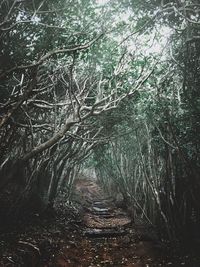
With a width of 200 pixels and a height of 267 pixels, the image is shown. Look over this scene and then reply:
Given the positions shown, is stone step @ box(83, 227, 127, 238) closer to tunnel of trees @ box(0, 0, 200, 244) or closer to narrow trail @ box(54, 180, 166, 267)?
narrow trail @ box(54, 180, 166, 267)

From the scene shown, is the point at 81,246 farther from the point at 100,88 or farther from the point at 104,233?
the point at 100,88

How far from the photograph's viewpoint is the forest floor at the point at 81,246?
7580 mm

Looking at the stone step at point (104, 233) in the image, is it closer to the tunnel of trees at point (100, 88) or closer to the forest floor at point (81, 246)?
the forest floor at point (81, 246)

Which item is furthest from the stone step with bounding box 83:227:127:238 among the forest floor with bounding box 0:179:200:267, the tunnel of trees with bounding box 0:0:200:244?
the tunnel of trees with bounding box 0:0:200:244

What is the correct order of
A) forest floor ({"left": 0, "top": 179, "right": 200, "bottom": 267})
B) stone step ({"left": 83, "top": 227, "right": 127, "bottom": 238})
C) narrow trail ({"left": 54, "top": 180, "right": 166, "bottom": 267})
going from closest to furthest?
forest floor ({"left": 0, "top": 179, "right": 200, "bottom": 267}) → narrow trail ({"left": 54, "top": 180, "right": 166, "bottom": 267}) → stone step ({"left": 83, "top": 227, "right": 127, "bottom": 238})

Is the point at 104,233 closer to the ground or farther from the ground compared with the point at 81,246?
farther from the ground

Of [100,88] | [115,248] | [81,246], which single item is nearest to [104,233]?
[115,248]

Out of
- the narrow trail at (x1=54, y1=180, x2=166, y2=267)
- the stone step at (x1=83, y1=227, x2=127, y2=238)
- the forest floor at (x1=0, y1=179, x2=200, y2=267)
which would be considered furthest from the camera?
the stone step at (x1=83, y1=227, x2=127, y2=238)

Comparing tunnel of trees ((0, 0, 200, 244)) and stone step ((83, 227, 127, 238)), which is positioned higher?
tunnel of trees ((0, 0, 200, 244))

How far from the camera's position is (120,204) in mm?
19906

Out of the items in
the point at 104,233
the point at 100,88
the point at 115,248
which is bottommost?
the point at 115,248

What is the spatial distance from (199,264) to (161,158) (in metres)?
4.01

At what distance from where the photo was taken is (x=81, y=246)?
418 inches

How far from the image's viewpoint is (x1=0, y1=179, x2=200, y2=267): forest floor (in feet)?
24.9
